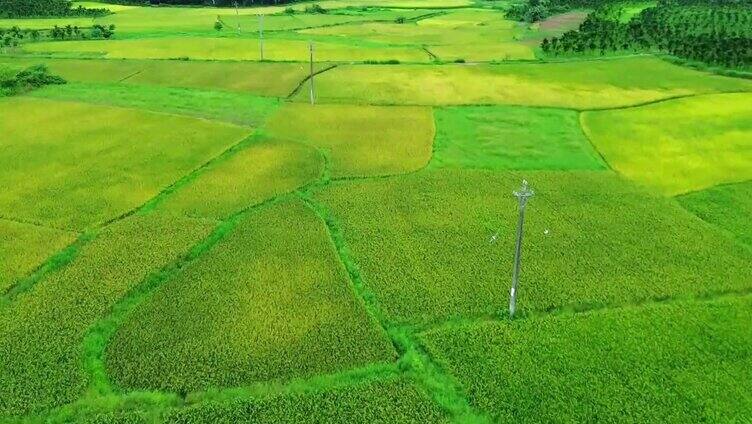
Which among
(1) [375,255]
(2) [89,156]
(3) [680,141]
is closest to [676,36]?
(3) [680,141]

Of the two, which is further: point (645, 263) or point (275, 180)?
point (275, 180)

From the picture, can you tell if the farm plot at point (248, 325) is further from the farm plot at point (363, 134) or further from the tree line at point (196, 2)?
the tree line at point (196, 2)

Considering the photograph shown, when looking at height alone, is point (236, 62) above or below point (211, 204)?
above

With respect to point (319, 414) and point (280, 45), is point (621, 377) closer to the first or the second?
point (319, 414)

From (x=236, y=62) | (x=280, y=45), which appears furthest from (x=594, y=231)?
(x=280, y=45)

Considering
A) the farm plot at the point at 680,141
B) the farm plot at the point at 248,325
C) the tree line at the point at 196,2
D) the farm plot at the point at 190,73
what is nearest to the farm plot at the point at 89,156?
the farm plot at the point at 248,325

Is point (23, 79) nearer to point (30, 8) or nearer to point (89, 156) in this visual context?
point (89, 156)
